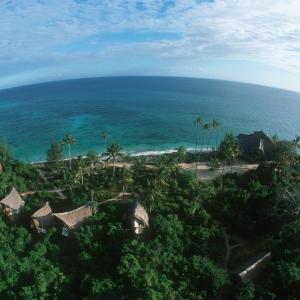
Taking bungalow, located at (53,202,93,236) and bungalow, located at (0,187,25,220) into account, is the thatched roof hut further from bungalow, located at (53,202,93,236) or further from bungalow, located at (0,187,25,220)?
bungalow, located at (0,187,25,220)

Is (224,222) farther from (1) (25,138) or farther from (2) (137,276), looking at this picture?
(1) (25,138)

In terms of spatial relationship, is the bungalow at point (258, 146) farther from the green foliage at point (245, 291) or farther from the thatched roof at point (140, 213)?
the green foliage at point (245, 291)

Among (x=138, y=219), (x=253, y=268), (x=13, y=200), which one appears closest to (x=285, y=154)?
(x=253, y=268)

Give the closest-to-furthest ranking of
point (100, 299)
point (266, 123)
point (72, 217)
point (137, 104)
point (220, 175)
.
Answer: point (100, 299) < point (72, 217) < point (220, 175) < point (266, 123) < point (137, 104)

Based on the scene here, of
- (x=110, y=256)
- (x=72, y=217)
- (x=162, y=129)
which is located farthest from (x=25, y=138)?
(x=110, y=256)

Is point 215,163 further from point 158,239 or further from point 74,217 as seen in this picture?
point 74,217

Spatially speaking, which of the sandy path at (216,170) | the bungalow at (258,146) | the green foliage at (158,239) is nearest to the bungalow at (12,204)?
the green foliage at (158,239)

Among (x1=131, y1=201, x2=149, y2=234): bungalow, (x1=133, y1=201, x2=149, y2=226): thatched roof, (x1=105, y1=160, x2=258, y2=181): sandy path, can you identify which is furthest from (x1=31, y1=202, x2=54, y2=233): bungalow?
(x1=105, y1=160, x2=258, y2=181): sandy path
